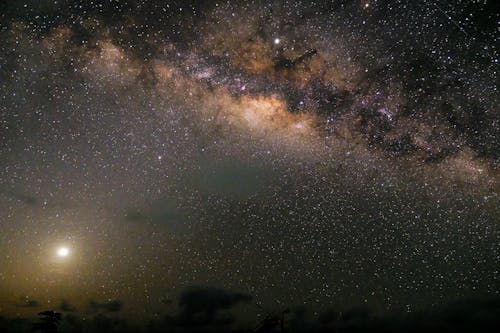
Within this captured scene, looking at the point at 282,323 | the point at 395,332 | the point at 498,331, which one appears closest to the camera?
the point at 282,323

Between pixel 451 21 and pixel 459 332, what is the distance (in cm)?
16794

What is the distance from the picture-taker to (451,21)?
671 centimetres

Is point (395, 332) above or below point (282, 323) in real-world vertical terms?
below

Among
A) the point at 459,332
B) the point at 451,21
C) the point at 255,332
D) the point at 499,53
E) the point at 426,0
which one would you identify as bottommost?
the point at 459,332

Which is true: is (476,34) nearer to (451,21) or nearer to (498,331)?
(451,21)

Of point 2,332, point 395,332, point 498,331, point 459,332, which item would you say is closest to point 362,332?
point 395,332

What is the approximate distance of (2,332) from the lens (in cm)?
2392

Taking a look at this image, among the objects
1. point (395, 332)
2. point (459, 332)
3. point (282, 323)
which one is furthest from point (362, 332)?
point (282, 323)

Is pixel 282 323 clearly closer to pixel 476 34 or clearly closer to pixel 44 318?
pixel 476 34

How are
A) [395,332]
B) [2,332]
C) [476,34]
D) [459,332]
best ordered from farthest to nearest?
[395,332] < [459,332] < [2,332] < [476,34]

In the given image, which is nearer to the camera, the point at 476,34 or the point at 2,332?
the point at 476,34

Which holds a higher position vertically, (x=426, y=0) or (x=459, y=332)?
(x=426, y=0)

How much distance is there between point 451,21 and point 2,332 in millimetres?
30863

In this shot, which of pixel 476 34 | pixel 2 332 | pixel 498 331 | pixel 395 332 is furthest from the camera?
pixel 395 332
